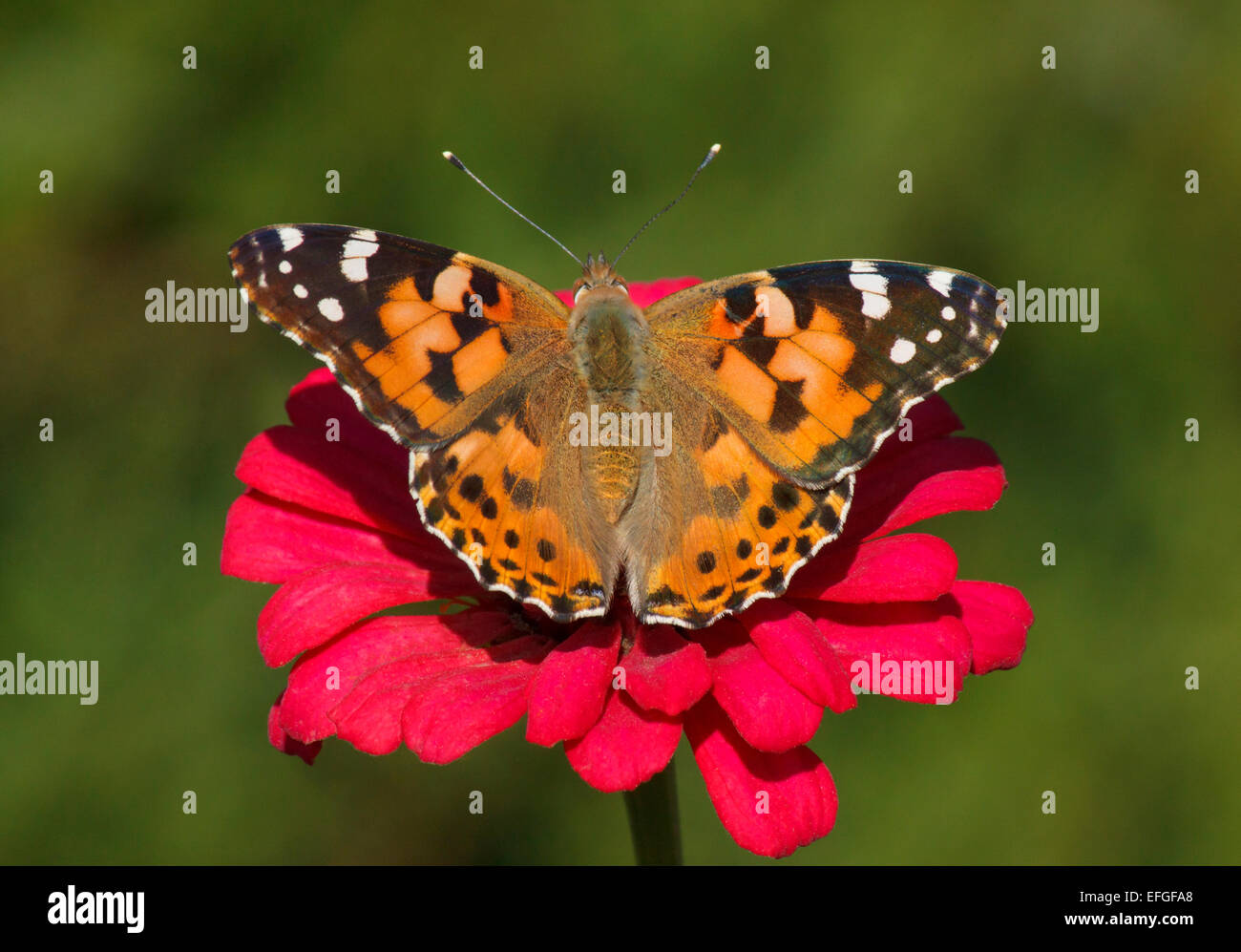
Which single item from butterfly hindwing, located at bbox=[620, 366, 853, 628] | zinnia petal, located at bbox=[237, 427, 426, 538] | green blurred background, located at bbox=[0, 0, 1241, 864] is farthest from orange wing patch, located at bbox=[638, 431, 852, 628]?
green blurred background, located at bbox=[0, 0, 1241, 864]

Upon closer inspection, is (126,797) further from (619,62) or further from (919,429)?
(619,62)

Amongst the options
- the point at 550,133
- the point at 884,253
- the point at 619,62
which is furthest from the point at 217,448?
the point at 884,253

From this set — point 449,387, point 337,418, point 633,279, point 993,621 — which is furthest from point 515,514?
point 633,279

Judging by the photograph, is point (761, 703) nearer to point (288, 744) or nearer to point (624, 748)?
point (624, 748)

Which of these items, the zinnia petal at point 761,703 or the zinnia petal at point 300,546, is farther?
the zinnia petal at point 300,546

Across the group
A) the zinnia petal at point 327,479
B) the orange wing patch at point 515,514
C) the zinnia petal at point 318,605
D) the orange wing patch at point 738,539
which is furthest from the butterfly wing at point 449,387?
the zinnia petal at point 327,479

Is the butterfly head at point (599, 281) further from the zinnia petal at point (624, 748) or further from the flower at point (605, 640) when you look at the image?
the zinnia petal at point (624, 748)
